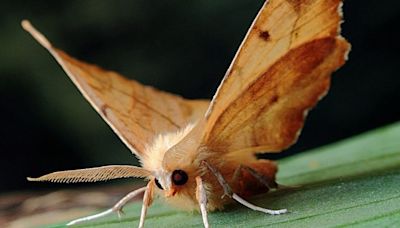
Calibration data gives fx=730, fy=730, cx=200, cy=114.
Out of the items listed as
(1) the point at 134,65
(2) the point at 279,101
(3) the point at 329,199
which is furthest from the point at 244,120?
(1) the point at 134,65

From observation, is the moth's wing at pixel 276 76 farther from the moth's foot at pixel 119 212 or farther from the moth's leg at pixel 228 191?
the moth's foot at pixel 119 212

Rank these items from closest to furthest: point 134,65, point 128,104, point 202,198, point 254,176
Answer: point 202,198
point 254,176
point 128,104
point 134,65

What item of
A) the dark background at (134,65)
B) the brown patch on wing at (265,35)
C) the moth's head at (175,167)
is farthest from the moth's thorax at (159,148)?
the dark background at (134,65)

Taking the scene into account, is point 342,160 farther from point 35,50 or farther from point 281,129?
point 35,50

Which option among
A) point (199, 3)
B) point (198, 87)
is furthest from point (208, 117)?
point (198, 87)

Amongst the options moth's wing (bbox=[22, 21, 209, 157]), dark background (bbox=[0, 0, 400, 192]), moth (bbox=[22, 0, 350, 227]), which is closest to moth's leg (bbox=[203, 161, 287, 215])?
moth (bbox=[22, 0, 350, 227])

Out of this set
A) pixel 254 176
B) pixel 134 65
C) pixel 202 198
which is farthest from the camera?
pixel 134 65

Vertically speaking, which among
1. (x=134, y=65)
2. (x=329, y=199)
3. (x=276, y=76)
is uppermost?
(x=134, y=65)

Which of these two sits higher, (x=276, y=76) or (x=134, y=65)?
(x=134, y=65)

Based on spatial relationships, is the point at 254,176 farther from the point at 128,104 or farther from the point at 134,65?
the point at 134,65
